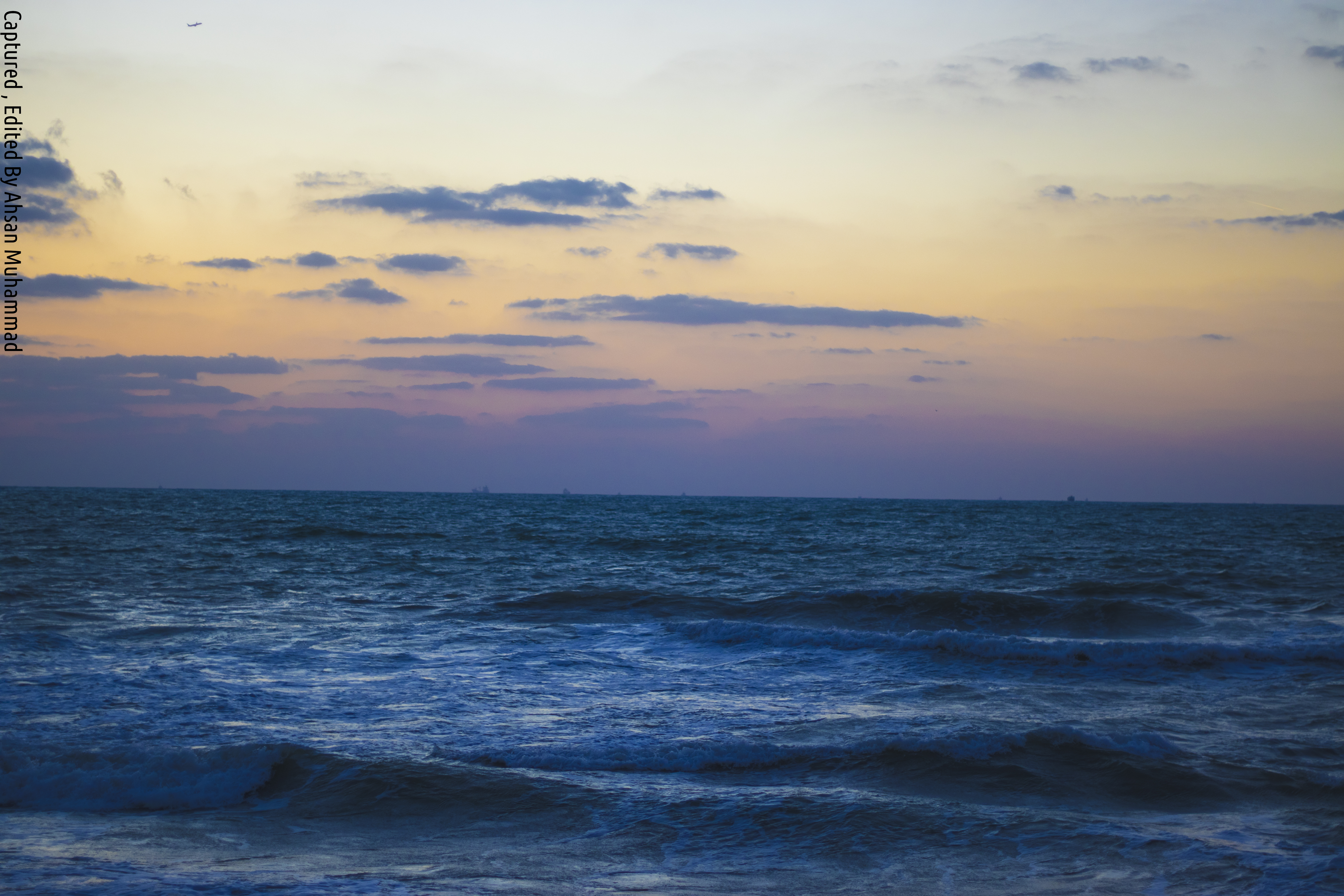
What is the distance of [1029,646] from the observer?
16984mm

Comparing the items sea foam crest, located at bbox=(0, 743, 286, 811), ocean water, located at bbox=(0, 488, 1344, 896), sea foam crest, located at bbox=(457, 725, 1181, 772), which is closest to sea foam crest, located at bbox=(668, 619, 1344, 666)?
ocean water, located at bbox=(0, 488, 1344, 896)

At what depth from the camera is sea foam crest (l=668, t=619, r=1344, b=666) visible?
16016 mm

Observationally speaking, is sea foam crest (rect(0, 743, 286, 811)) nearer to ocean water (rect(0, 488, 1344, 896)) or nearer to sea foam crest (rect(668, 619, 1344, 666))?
ocean water (rect(0, 488, 1344, 896))

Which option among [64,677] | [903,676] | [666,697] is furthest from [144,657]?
[903,676]

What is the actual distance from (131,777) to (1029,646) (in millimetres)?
14767

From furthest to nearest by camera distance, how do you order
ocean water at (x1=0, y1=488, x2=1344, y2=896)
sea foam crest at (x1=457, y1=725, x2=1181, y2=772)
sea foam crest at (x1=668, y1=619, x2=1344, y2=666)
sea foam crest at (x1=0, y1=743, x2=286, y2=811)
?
sea foam crest at (x1=668, y1=619, x2=1344, y2=666)
sea foam crest at (x1=457, y1=725, x2=1181, y2=772)
sea foam crest at (x1=0, y1=743, x2=286, y2=811)
ocean water at (x1=0, y1=488, x2=1344, y2=896)

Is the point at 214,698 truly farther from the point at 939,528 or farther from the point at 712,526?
the point at 939,528

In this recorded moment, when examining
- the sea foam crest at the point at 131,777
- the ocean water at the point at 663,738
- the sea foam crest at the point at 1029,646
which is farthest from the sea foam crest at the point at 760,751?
the sea foam crest at the point at 1029,646

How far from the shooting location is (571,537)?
48.6 metres

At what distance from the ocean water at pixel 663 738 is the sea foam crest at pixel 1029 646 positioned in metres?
0.08

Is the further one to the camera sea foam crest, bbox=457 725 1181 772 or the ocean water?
sea foam crest, bbox=457 725 1181 772

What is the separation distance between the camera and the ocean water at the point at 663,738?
23.2 feet

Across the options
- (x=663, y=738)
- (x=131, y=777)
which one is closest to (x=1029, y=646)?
(x=663, y=738)

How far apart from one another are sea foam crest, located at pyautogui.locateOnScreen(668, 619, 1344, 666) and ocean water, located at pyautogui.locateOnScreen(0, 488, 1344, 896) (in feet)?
0.28
